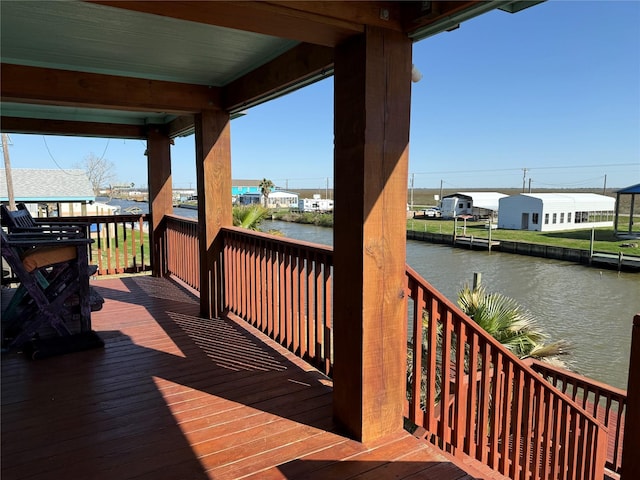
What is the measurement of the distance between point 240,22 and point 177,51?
4.11ft

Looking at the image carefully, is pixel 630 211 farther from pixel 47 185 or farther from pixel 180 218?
pixel 47 185

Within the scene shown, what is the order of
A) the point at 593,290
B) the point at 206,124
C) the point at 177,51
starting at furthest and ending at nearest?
the point at 593,290
the point at 206,124
the point at 177,51

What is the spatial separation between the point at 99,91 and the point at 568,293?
807 inches

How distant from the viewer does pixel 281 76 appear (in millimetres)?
2754

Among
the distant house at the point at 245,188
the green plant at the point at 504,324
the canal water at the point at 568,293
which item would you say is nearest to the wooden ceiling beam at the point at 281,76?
the green plant at the point at 504,324

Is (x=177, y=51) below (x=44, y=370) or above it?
above

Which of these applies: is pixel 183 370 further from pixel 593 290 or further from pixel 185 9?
pixel 593 290

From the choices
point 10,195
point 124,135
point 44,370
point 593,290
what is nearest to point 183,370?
point 44,370

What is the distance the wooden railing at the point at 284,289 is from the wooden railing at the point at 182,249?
3.78 ft

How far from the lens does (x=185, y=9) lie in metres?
1.53

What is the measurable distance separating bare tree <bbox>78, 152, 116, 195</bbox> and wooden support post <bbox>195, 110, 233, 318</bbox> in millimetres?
40081

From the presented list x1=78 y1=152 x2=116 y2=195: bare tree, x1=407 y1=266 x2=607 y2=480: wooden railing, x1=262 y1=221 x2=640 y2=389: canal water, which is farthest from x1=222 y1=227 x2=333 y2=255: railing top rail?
x1=78 y1=152 x2=116 y2=195: bare tree

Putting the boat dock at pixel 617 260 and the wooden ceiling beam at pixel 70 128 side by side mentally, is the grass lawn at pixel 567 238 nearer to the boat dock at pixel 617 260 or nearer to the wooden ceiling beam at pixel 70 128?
the boat dock at pixel 617 260

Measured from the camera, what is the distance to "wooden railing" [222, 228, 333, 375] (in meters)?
2.65
